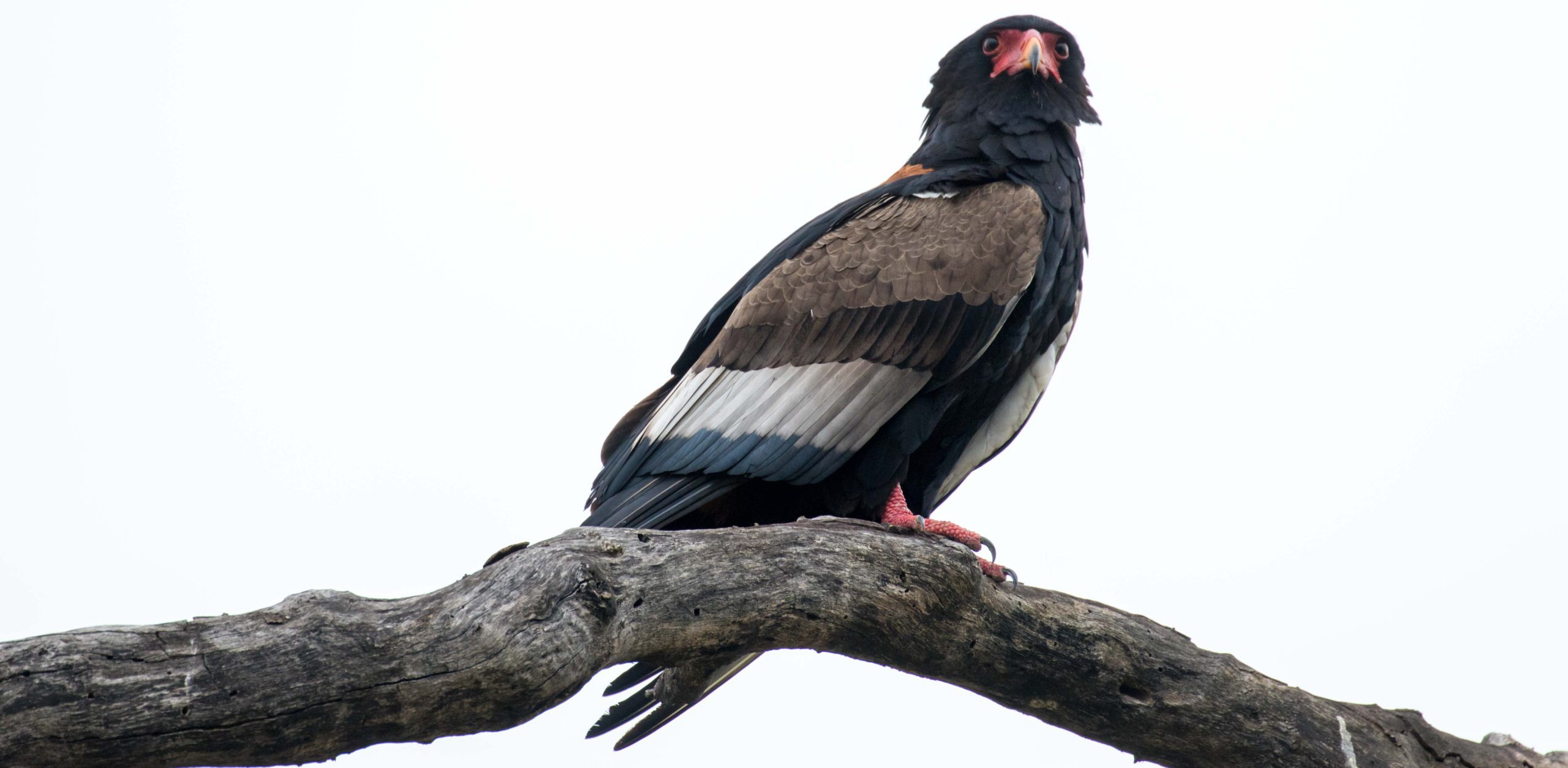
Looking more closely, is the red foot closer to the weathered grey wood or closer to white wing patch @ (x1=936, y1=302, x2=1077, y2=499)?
the weathered grey wood

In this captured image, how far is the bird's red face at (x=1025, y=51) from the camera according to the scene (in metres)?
5.74

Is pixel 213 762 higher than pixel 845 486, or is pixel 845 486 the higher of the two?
pixel 845 486

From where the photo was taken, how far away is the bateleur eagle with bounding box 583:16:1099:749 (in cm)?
473

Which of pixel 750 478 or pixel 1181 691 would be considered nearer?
pixel 1181 691

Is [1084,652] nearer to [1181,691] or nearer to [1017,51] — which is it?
[1181,691]

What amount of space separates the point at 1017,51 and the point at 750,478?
2357 millimetres

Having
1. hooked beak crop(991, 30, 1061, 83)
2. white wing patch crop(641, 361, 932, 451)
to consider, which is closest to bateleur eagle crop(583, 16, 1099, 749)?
white wing patch crop(641, 361, 932, 451)

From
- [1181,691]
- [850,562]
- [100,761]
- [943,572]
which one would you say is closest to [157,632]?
[100,761]

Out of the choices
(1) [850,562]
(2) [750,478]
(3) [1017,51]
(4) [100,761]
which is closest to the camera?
(4) [100,761]

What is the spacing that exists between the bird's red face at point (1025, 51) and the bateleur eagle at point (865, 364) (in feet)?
1.11

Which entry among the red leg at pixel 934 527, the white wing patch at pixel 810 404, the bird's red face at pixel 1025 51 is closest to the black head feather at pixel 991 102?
the bird's red face at pixel 1025 51

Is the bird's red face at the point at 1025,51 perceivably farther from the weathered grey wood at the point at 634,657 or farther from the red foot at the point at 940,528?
the weathered grey wood at the point at 634,657

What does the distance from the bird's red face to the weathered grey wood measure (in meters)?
2.41

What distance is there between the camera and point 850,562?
3953 millimetres
